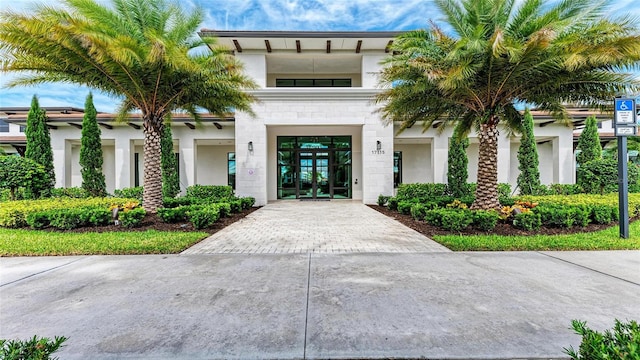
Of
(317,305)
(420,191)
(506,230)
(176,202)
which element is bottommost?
(317,305)

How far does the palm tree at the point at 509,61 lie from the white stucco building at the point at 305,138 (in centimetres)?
429

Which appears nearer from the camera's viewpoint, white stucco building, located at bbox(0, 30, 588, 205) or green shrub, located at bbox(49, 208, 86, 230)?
green shrub, located at bbox(49, 208, 86, 230)

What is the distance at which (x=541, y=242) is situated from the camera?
20.7ft

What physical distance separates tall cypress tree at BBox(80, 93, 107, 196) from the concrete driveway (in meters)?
10.7

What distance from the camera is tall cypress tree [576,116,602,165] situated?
48.5 ft

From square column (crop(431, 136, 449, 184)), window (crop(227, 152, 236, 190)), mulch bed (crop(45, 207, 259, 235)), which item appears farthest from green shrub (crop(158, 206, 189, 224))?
square column (crop(431, 136, 449, 184))


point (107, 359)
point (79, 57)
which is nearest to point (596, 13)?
point (107, 359)

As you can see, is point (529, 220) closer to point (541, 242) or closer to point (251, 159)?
point (541, 242)

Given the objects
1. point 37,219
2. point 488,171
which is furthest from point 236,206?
point 488,171

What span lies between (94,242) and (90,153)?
10296 mm

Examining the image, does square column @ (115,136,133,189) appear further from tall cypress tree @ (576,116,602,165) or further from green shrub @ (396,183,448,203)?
tall cypress tree @ (576,116,602,165)

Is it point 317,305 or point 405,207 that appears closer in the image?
point 317,305

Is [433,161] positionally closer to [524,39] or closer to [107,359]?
[524,39]

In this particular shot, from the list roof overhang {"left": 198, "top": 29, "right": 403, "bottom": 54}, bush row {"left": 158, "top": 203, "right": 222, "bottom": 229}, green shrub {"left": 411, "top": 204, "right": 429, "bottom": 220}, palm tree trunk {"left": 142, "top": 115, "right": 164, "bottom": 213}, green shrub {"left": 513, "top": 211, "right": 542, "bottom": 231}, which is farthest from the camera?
roof overhang {"left": 198, "top": 29, "right": 403, "bottom": 54}
